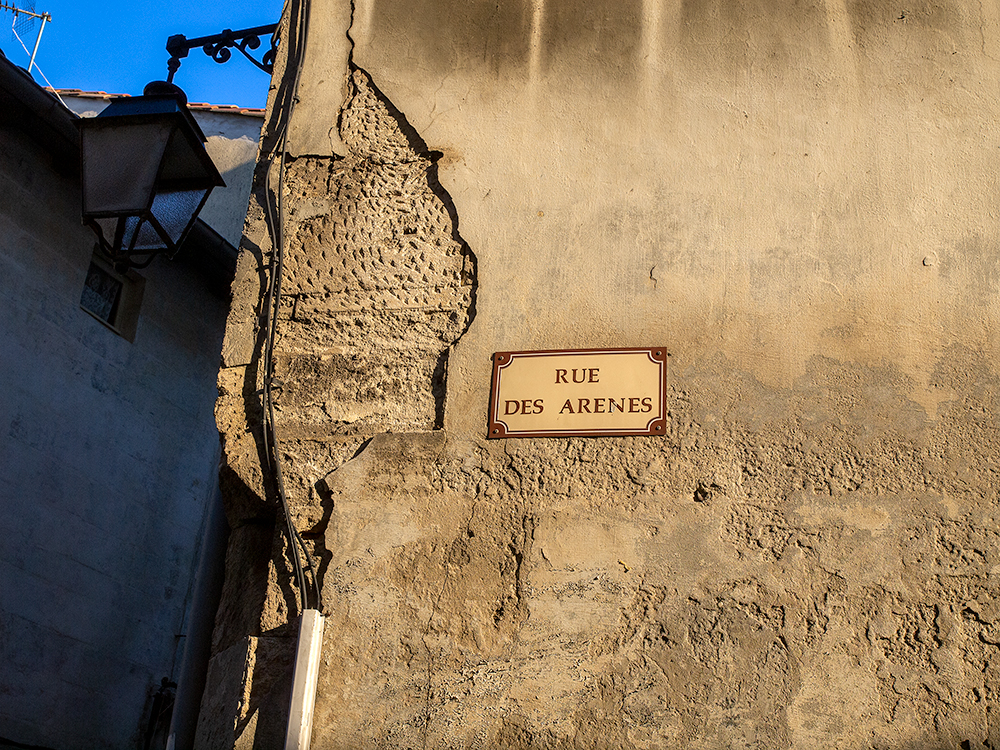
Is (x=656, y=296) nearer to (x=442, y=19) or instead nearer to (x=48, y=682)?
(x=442, y=19)

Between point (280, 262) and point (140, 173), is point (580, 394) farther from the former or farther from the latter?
point (140, 173)

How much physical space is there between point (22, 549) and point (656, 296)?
425cm

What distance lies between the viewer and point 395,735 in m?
2.66

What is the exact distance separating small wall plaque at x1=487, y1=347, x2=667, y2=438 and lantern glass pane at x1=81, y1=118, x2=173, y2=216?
147 cm

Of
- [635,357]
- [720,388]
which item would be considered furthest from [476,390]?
[720,388]

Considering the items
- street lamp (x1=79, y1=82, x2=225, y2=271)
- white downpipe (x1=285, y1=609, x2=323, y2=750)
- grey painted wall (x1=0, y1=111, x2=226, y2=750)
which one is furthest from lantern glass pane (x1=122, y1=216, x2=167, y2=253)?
grey painted wall (x1=0, y1=111, x2=226, y2=750)

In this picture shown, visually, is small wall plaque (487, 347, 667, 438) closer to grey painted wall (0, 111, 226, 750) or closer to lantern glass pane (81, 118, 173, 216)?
lantern glass pane (81, 118, 173, 216)

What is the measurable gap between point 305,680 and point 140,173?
1.86 m

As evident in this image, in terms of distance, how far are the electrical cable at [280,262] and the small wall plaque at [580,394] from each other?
1.93ft

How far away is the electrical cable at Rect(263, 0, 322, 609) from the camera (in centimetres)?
290

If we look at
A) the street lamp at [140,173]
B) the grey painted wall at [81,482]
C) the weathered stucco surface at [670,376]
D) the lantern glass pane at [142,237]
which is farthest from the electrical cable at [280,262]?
the grey painted wall at [81,482]

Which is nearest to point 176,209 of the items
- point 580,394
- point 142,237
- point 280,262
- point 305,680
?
point 142,237

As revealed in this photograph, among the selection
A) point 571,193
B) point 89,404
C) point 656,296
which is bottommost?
point 656,296

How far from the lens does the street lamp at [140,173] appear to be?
3648 mm
